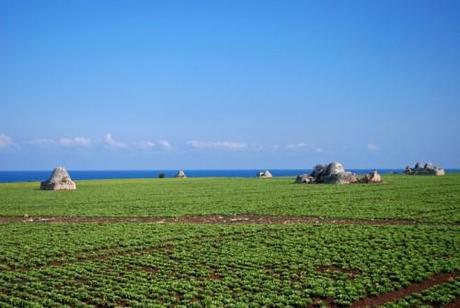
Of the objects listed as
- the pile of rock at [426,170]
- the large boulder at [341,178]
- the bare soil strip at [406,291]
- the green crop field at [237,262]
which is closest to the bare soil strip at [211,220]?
the green crop field at [237,262]

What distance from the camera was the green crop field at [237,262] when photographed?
15375 millimetres

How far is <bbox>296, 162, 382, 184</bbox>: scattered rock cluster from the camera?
7325 centimetres

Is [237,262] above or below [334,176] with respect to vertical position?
below

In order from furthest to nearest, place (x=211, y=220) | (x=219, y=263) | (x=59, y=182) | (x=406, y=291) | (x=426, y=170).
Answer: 1. (x=426, y=170)
2. (x=59, y=182)
3. (x=211, y=220)
4. (x=219, y=263)
5. (x=406, y=291)

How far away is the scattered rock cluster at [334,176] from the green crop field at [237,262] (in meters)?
38.3

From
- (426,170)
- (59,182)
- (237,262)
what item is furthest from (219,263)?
(426,170)

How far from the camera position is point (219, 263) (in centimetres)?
1989

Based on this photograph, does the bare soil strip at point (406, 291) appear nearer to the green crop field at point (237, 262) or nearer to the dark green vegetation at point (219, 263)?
the green crop field at point (237, 262)

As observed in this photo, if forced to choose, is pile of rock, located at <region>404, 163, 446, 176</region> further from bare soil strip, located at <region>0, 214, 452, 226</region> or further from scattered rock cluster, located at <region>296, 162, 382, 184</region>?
bare soil strip, located at <region>0, 214, 452, 226</region>

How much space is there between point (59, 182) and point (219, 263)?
52.9 meters

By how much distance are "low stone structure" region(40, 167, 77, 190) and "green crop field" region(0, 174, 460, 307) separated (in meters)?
35.1

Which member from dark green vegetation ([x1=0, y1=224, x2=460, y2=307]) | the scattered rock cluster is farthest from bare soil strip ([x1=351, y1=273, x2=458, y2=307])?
the scattered rock cluster

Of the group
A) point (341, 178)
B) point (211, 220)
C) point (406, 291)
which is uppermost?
point (341, 178)

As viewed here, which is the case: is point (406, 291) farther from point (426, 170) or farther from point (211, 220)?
point (426, 170)
